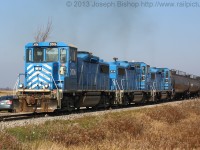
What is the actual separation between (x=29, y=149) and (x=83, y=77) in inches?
510

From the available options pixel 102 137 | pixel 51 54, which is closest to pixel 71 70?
pixel 51 54

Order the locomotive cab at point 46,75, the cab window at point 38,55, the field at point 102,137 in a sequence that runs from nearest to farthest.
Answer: the field at point 102,137 < the locomotive cab at point 46,75 < the cab window at point 38,55

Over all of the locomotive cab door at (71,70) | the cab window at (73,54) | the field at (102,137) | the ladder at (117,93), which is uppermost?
the cab window at (73,54)

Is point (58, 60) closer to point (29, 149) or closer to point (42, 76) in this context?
point (42, 76)

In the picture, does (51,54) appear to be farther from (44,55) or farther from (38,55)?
(38,55)

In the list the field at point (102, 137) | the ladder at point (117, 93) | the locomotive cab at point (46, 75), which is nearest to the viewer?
the field at point (102, 137)

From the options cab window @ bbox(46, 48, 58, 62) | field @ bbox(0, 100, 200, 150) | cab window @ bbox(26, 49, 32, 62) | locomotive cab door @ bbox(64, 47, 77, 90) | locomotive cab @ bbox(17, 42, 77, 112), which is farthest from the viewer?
cab window @ bbox(26, 49, 32, 62)

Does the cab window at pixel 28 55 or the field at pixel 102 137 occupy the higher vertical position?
the cab window at pixel 28 55

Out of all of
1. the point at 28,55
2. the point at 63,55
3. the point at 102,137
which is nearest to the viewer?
the point at 102,137

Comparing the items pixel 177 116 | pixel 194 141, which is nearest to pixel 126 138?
pixel 194 141

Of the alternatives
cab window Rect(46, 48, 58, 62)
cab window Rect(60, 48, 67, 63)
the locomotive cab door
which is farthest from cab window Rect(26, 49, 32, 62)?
the locomotive cab door

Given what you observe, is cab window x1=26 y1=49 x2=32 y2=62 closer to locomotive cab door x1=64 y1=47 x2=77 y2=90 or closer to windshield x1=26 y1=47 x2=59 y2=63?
windshield x1=26 y1=47 x2=59 y2=63

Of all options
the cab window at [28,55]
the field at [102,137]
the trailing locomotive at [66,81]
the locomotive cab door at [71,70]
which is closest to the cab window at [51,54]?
the trailing locomotive at [66,81]

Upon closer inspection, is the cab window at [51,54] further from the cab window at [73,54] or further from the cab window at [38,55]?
the cab window at [73,54]
